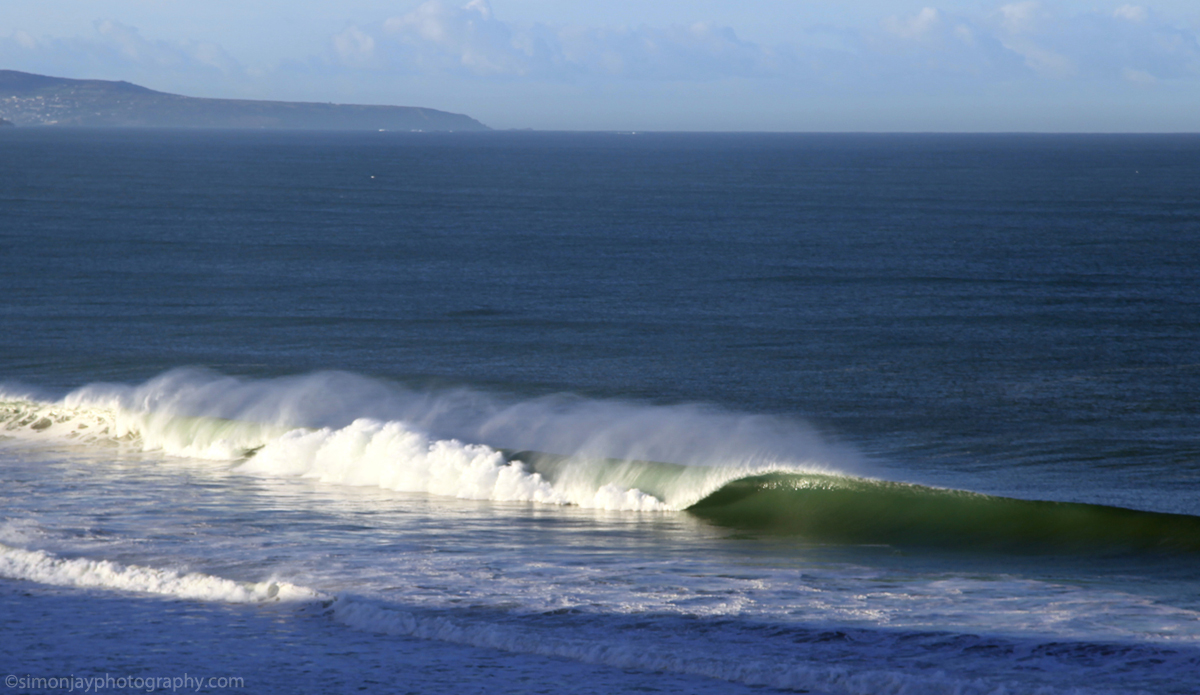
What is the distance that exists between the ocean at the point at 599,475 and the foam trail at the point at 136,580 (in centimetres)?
4

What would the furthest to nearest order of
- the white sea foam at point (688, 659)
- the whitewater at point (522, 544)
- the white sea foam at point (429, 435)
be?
the white sea foam at point (429, 435)
the whitewater at point (522, 544)
the white sea foam at point (688, 659)

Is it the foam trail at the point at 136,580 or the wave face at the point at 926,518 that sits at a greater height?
the wave face at the point at 926,518

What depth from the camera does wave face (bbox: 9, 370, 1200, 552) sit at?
1414 centimetres

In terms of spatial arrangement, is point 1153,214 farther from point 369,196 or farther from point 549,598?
point 549,598

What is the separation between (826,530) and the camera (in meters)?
14.4

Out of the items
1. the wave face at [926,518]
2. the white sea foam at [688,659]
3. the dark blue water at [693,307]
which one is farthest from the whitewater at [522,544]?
the dark blue water at [693,307]

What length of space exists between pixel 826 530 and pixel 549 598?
5.08m

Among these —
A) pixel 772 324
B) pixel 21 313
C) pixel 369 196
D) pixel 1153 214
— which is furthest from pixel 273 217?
pixel 1153 214

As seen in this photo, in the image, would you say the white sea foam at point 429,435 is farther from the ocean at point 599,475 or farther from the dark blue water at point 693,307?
the dark blue water at point 693,307

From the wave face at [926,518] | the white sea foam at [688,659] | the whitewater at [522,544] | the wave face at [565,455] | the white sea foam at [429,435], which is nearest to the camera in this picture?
the white sea foam at [688,659]

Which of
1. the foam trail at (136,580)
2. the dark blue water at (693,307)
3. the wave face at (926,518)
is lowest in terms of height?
the foam trail at (136,580)

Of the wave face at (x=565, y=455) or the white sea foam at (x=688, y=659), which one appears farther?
the wave face at (x=565, y=455)

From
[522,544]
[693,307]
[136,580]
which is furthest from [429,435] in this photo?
[693,307]

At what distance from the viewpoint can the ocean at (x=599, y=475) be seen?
366 inches
